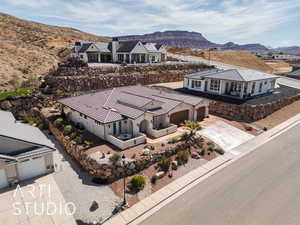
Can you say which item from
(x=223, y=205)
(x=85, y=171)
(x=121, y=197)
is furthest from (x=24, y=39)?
(x=223, y=205)

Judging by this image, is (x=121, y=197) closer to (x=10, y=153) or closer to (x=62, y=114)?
(x=10, y=153)

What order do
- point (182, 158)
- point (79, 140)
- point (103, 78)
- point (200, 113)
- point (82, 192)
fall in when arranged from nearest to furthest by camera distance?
point (82, 192), point (182, 158), point (79, 140), point (200, 113), point (103, 78)

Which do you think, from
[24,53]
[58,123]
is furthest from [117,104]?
[24,53]

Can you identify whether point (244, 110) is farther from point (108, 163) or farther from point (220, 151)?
point (108, 163)

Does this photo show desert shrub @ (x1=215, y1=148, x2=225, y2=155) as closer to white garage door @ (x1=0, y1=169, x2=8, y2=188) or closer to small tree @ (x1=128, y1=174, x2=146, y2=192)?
small tree @ (x1=128, y1=174, x2=146, y2=192)

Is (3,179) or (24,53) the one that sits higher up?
(24,53)

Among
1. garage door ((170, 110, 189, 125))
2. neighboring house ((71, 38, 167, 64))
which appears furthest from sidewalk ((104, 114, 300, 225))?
neighboring house ((71, 38, 167, 64))

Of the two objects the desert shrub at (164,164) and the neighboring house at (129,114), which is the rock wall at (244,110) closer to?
the neighboring house at (129,114)
